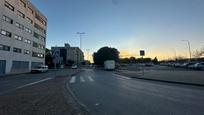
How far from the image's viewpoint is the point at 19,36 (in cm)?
4034

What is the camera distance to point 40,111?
18.8ft

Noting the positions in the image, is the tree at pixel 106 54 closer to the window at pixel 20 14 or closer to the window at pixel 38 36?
the window at pixel 38 36

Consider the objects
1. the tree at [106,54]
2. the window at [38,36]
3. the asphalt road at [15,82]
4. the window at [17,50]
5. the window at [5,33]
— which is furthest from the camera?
the tree at [106,54]

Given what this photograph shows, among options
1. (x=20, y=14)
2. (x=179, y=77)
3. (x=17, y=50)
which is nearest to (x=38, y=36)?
(x=20, y=14)

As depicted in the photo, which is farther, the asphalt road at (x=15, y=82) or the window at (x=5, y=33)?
the window at (x=5, y=33)

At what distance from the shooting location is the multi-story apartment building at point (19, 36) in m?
34.0

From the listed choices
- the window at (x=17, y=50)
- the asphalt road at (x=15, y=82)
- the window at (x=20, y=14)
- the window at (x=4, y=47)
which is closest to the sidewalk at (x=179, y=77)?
the asphalt road at (x=15, y=82)

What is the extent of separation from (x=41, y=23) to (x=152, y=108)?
184 ft

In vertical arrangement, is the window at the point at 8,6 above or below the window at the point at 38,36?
above

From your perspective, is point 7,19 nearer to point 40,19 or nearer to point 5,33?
point 5,33

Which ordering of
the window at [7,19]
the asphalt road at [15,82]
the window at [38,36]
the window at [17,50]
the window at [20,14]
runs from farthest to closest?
the window at [38,36]
the window at [20,14]
the window at [17,50]
the window at [7,19]
the asphalt road at [15,82]

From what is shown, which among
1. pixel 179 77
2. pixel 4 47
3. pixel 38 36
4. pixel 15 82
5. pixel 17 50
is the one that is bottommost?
pixel 15 82

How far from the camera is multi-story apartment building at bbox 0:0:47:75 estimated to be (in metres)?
34.0

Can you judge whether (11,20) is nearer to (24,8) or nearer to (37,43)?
(24,8)
